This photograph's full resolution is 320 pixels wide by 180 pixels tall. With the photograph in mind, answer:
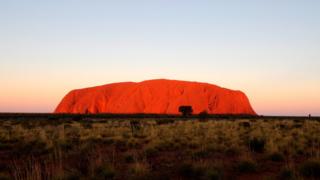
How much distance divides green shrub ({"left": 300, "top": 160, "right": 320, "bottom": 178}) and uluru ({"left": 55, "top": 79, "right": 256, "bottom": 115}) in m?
111

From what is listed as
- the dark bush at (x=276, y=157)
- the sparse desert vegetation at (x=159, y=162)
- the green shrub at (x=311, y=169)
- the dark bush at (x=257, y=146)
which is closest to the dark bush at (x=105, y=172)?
the sparse desert vegetation at (x=159, y=162)

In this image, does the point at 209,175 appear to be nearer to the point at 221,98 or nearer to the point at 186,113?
the point at 186,113

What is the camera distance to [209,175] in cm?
857

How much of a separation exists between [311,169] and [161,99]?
387 feet

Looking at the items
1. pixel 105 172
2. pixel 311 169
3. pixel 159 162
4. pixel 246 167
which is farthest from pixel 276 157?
pixel 105 172

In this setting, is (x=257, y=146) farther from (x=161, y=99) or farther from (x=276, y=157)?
(x=161, y=99)

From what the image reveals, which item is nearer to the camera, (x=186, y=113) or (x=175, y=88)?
(x=186, y=113)

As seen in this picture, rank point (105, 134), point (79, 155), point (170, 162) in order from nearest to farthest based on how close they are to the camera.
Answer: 1. point (170, 162)
2. point (79, 155)
3. point (105, 134)

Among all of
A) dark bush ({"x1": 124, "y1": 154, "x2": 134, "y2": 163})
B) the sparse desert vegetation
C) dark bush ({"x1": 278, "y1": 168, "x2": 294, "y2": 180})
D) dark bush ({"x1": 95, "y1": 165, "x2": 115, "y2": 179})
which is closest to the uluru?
the sparse desert vegetation

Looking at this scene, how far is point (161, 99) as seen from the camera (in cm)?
12706

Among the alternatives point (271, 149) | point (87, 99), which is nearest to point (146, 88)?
point (87, 99)

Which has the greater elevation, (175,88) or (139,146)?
(175,88)

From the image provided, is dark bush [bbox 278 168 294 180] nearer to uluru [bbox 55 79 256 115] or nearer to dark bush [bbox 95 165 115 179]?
dark bush [bbox 95 165 115 179]

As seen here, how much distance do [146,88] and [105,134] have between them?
109 metres
